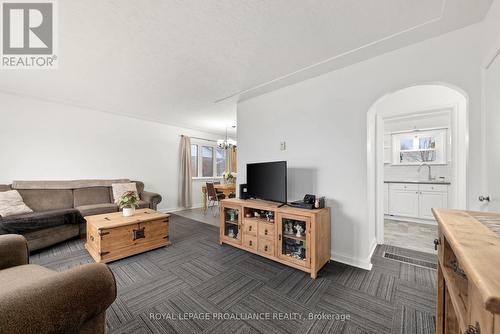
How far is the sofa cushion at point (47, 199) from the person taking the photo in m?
3.20

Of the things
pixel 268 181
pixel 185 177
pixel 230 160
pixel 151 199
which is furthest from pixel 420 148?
pixel 151 199

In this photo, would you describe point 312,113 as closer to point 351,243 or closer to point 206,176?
point 351,243

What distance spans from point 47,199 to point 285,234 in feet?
13.4

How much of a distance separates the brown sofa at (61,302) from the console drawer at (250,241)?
6.03ft

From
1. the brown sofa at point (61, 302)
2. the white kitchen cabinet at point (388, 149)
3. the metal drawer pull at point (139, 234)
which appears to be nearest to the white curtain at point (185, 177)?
the metal drawer pull at point (139, 234)

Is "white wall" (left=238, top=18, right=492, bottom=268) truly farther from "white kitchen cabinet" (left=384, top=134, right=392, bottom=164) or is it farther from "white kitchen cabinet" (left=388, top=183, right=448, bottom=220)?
"white kitchen cabinet" (left=384, top=134, right=392, bottom=164)

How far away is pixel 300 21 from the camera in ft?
5.57

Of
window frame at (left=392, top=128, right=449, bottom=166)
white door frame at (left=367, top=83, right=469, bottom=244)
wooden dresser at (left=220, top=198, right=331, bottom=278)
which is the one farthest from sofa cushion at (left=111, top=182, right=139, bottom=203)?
window frame at (left=392, top=128, right=449, bottom=166)

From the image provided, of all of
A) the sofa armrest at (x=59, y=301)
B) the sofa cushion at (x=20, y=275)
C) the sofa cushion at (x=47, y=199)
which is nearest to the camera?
the sofa armrest at (x=59, y=301)

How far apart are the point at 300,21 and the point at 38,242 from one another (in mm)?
4224

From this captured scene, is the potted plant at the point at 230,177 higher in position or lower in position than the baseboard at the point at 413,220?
higher

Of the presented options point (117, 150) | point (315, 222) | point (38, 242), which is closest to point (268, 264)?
point (315, 222)

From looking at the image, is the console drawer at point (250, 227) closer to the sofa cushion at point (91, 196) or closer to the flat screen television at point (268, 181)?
the flat screen television at point (268, 181)

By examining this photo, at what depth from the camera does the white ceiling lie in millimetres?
1556
